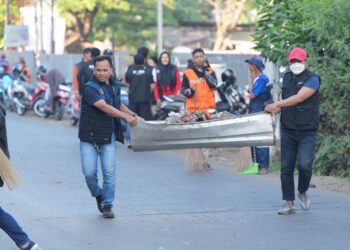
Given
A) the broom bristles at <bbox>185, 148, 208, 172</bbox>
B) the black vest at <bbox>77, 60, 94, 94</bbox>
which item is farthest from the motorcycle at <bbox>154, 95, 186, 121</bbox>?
the broom bristles at <bbox>185, 148, 208, 172</bbox>

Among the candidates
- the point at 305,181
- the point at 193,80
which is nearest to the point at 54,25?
the point at 193,80

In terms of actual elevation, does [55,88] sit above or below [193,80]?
below

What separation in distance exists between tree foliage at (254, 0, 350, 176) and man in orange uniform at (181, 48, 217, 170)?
1137 mm

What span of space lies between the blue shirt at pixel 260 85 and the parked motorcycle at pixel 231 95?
3.94m

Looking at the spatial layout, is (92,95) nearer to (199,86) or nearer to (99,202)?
(99,202)

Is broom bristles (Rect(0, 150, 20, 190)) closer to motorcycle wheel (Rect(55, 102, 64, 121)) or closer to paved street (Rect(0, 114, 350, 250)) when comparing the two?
paved street (Rect(0, 114, 350, 250))

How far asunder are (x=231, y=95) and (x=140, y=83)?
1993mm

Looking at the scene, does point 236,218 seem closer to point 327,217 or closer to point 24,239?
point 327,217

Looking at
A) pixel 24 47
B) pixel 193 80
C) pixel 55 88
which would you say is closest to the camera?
pixel 193 80

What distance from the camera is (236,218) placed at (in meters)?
9.65

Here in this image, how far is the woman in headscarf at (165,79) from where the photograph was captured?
18375 millimetres

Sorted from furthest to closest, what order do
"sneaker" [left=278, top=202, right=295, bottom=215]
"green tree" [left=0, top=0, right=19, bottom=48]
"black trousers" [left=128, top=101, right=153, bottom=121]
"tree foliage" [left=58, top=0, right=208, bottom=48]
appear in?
1. "green tree" [left=0, top=0, right=19, bottom=48]
2. "tree foliage" [left=58, top=0, right=208, bottom=48]
3. "black trousers" [left=128, top=101, right=153, bottom=121]
4. "sneaker" [left=278, top=202, right=295, bottom=215]

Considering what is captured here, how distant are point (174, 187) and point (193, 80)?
7.25 feet

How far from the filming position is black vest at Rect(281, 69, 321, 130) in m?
9.59
